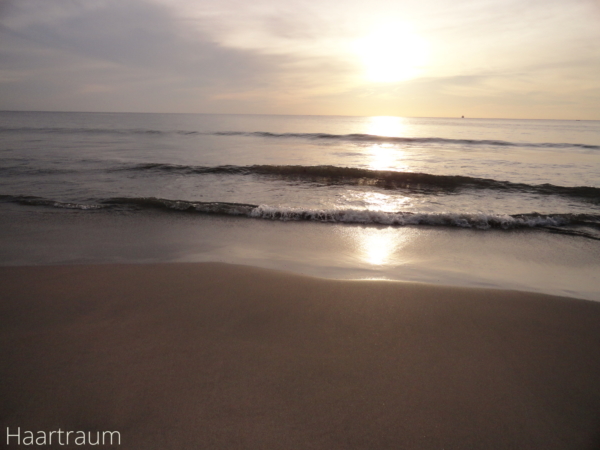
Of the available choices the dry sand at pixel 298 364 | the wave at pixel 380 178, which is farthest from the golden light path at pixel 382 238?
the wave at pixel 380 178

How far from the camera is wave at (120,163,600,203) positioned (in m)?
10.7

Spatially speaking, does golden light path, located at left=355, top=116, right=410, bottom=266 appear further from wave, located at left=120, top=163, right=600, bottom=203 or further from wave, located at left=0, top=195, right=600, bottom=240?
wave, located at left=120, top=163, right=600, bottom=203

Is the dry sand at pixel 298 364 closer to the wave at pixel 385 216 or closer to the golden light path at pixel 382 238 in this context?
the golden light path at pixel 382 238

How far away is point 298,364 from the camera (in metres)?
2.59

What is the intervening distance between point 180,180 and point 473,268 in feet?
30.3

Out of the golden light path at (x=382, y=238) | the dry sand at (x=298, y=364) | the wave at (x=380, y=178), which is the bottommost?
the dry sand at (x=298, y=364)

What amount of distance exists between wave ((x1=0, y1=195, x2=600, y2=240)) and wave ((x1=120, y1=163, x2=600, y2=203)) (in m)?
3.52

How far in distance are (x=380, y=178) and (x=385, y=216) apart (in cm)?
549

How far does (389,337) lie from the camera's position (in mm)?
2979

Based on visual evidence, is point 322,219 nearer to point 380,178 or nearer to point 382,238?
point 382,238

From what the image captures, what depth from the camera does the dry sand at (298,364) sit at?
2076 millimetres

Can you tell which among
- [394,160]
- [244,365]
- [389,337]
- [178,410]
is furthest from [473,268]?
[394,160]

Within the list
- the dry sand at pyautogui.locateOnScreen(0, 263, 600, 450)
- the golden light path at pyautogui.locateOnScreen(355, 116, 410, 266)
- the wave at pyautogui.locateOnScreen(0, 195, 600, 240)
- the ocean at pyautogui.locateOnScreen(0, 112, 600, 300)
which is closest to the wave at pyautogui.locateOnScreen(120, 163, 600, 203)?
the ocean at pyautogui.locateOnScreen(0, 112, 600, 300)

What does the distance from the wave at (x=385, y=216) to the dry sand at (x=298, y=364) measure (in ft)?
11.1
